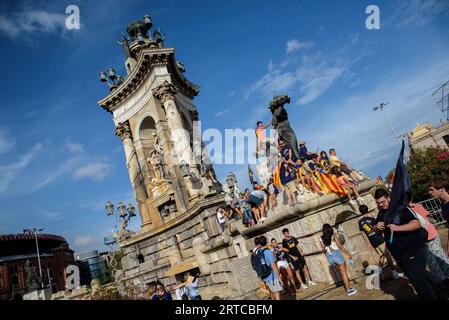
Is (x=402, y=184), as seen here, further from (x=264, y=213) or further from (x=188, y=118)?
(x=188, y=118)

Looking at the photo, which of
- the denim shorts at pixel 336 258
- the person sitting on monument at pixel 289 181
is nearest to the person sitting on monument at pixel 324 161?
the person sitting on monument at pixel 289 181

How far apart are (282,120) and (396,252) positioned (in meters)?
6.52

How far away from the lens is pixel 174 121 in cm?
1845

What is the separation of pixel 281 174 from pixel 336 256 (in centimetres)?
389

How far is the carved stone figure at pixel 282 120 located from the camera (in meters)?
9.32

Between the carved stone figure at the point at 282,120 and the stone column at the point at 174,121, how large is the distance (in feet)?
30.4

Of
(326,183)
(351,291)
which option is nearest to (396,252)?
(351,291)

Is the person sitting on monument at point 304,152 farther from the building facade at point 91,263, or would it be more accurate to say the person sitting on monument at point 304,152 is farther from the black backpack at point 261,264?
the building facade at point 91,263

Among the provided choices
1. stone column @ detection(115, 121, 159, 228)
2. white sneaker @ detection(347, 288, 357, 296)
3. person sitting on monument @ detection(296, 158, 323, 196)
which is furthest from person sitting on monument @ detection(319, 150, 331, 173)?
stone column @ detection(115, 121, 159, 228)

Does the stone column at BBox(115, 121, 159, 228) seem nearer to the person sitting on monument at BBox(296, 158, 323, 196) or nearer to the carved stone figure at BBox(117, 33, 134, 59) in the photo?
the carved stone figure at BBox(117, 33, 134, 59)

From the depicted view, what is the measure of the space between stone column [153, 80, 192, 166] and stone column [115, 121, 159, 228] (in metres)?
4.51

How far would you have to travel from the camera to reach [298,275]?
21.9ft

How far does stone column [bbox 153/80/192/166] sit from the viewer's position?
58.9 ft
